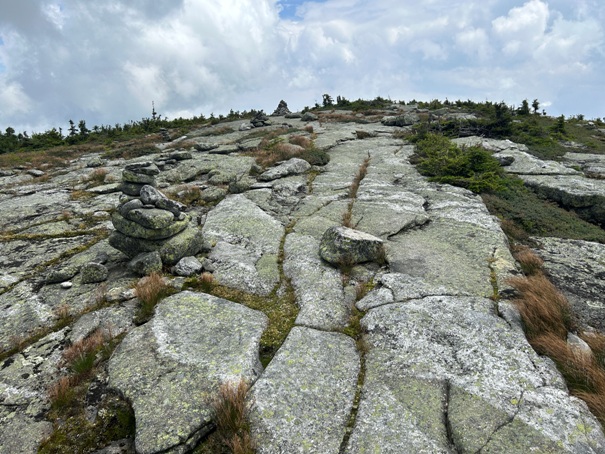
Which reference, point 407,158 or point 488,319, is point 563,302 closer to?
point 488,319

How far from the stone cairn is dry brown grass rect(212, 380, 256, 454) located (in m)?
5.61

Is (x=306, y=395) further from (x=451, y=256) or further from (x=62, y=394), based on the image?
(x=451, y=256)

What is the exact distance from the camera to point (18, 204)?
1725 centimetres

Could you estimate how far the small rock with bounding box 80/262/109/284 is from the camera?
377 inches

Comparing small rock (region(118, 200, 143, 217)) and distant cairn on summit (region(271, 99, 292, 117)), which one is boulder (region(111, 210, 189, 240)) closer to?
small rock (region(118, 200, 143, 217))

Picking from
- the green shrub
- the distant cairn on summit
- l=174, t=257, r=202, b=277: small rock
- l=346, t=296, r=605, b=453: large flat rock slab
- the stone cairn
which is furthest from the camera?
the distant cairn on summit

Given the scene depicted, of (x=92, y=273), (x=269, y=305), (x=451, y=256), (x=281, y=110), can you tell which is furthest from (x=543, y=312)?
(x=281, y=110)

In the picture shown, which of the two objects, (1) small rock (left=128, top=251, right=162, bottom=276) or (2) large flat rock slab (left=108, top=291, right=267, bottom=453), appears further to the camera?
(1) small rock (left=128, top=251, right=162, bottom=276)

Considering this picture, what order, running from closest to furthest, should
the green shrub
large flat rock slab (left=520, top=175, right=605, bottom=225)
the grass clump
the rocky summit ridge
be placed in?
the rocky summit ridge < the grass clump < large flat rock slab (left=520, top=175, right=605, bottom=225) < the green shrub

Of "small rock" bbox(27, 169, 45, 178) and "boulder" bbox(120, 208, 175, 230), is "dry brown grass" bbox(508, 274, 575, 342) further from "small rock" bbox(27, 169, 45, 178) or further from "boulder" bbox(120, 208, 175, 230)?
"small rock" bbox(27, 169, 45, 178)

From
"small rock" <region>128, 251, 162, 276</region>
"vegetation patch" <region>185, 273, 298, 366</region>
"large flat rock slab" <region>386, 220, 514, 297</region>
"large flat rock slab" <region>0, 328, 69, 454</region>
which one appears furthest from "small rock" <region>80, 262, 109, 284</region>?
"large flat rock slab" <region>386, 220, 514, 297</region>

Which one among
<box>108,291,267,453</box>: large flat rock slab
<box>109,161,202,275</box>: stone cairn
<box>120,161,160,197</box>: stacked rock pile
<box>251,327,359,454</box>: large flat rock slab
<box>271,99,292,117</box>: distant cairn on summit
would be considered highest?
<box>271,99,292,117</box>: distant cairn on summit

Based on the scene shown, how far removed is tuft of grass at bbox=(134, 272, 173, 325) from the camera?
26.1 feet

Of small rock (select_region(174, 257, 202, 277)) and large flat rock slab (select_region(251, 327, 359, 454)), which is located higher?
small rock (select_region(174, 257, 202, 277))
